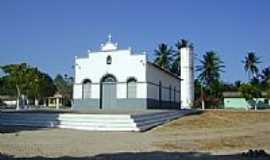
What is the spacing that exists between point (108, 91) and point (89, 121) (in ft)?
49.8

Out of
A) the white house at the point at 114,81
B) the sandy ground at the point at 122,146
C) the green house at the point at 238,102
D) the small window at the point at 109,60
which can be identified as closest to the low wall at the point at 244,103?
the green house at the point at 238,102

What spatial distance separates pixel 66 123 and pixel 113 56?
15.8m

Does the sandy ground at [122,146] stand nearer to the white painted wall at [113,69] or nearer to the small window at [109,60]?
the white painted wall at [113,69]

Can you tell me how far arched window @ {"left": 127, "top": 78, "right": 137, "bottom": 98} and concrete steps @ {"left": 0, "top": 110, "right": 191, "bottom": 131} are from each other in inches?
397

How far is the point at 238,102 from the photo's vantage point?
253 ft

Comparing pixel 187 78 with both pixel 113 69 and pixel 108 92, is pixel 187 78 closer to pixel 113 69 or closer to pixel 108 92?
pixel 113 69

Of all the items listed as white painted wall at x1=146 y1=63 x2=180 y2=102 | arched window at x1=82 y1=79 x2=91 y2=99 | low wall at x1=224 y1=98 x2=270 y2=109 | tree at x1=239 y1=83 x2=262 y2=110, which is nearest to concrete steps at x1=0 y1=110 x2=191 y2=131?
white painted wall at x1=146 y1=63 x2=180 y2=102

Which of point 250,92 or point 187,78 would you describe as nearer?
point 187,78

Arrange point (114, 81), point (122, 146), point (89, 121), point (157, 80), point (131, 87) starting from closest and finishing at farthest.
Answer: point (122, 146)
point (89, 121)
point (131, 87)
point (114, 81)
point (157, 80)

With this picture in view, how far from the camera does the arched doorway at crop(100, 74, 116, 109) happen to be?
3753cm

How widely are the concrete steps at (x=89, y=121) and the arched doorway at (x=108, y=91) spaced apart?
36.6 ft

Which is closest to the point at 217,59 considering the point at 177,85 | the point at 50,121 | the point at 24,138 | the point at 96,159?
the point at 177,85

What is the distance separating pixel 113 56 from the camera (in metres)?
38.3

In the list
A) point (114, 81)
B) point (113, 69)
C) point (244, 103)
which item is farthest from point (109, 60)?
point (244, 103)
